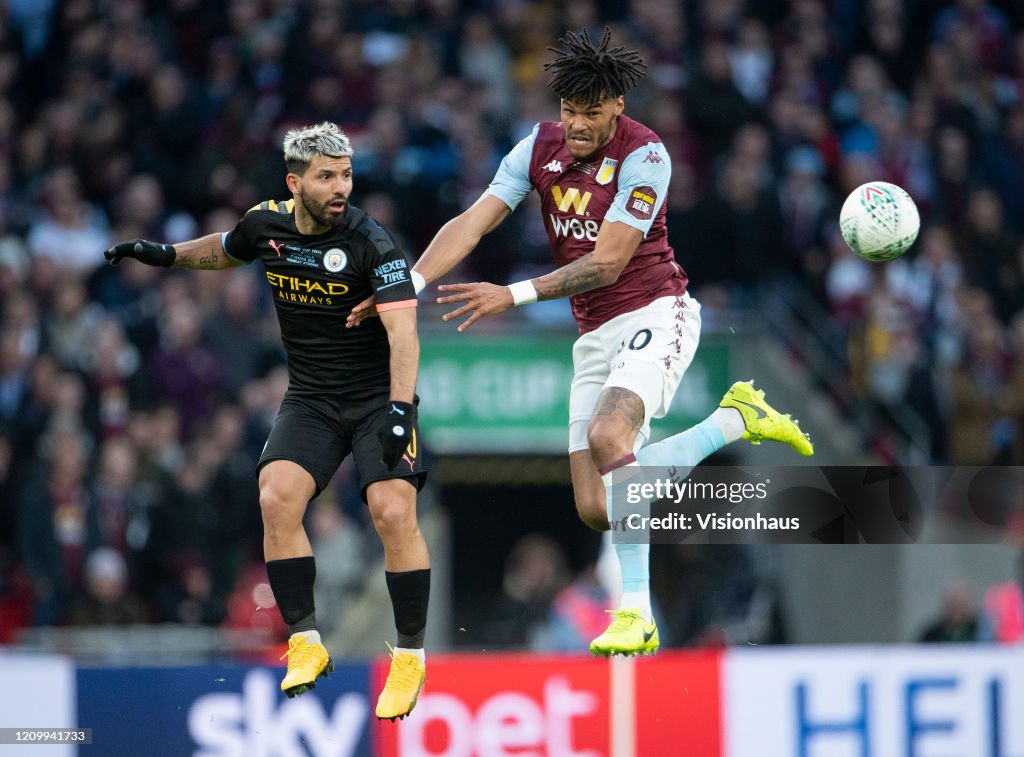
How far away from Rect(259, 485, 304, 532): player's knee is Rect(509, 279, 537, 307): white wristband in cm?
143

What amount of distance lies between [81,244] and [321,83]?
2650 millimetres

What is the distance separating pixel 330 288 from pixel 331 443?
2.51ft

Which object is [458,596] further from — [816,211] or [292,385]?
[292,385]

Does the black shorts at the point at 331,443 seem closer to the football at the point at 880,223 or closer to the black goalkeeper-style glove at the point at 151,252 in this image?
the black goalkeeper-style glove at the point at 151,252

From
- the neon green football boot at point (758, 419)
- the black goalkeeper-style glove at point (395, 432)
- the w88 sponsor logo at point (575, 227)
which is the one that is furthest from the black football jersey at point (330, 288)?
the neon green football boot at point (758, 419)

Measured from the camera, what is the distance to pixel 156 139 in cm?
1534

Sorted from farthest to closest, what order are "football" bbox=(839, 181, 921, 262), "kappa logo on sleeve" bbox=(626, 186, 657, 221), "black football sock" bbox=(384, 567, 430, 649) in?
"football" bbox=(839, 181, 921, 262) < "kappa logo on sleeve" bbox=(626, 186, 657, 221) < "black football sock" bbox=(384, 567, 430, 649)

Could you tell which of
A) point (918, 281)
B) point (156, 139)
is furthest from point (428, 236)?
point (918, 281)

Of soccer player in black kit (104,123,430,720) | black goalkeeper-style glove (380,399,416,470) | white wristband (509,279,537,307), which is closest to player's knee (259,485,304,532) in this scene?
soccer player in black kit (104,123,430,720)

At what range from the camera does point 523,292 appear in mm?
8203

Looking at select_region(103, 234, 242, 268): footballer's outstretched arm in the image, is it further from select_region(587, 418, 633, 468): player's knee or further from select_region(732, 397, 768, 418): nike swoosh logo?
select_region(732, 397, 768, 418): nike swoosh logo

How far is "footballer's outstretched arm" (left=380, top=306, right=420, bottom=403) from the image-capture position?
26.1ft

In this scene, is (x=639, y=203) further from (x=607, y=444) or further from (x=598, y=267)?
(x=607, y=444)

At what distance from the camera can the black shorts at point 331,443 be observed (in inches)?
320
